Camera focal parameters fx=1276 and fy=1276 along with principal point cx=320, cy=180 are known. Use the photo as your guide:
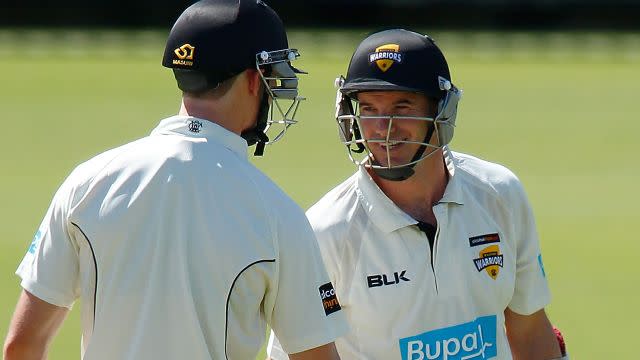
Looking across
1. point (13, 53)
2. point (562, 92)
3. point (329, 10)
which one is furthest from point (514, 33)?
point (13, 53)

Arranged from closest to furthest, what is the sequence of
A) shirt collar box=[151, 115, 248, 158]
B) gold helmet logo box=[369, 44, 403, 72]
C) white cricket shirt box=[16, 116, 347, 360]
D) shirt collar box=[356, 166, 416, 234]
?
white cricket shirt box=[16, 116, 347, 360]
shirt collar box=[151, 115, 248, 158]
shirt collar box=[356, 166, 416, 234]
gold helmet logo box=[369, 44, 403, 72]

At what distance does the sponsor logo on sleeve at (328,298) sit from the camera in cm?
350

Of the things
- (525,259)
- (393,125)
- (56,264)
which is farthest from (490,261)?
(56,264)

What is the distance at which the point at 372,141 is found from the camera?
4.28 meters

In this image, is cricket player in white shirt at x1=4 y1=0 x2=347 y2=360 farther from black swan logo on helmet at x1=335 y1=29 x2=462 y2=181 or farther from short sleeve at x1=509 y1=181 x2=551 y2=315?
short sleeve at x1=509 y1=181 x2=551 y2=315

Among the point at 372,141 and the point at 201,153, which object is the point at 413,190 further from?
the point at 201,153

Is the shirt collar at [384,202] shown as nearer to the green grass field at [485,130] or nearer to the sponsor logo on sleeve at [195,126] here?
Answer: the sponsor logo on sleeve at [195,126]

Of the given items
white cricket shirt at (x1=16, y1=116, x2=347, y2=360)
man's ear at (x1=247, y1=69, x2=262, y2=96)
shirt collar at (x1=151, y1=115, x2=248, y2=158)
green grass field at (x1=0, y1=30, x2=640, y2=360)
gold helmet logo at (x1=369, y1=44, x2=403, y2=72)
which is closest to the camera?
white cricket shirt at (x1=16, y1=116, x2=347, y2=360)

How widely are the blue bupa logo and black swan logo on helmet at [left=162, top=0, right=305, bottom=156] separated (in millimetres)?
899

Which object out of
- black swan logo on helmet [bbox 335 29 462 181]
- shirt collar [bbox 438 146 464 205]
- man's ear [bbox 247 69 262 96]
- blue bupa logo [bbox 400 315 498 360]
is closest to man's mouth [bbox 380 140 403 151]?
black swan logo on helmet [bbox 335 29 462 181]

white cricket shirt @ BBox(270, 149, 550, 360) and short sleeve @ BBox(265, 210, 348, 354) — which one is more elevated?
short sleeve @ BBox(265, 210, 348, 354)

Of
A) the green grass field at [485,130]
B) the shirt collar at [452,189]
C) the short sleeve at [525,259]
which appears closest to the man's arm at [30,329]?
the shirt collar at [452,189]

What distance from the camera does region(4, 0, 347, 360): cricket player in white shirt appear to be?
11.0 ft

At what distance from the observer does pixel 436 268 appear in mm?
4180
